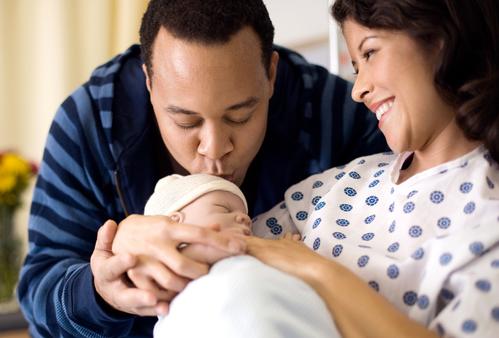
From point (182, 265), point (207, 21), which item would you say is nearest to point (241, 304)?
point (182, 265)

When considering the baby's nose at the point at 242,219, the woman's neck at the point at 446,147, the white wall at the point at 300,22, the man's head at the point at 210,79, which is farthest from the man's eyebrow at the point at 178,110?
the white wall at the point at 300,22

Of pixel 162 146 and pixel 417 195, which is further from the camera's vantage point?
pixel 162 146

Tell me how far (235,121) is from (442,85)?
445 millimetres

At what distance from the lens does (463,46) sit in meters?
1.21

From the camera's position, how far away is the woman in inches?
41.9

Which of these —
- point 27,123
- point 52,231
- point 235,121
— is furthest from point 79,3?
point 235,121

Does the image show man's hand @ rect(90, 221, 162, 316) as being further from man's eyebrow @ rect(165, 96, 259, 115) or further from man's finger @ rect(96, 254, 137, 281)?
man's eyebrow @ rect(165, 96, 259, 115)

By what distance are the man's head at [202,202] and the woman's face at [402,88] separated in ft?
1.10

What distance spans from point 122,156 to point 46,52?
4.05 feet

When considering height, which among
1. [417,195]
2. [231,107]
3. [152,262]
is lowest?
[152,262]

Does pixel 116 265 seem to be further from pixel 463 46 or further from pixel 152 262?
pixel 463 46

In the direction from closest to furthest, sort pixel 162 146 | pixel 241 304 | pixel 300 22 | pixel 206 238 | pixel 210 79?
pixel 241 304 < pixel 206 238 < pixel 210 79 < pixel 162 146 < pixel 300 22

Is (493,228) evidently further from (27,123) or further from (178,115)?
(27,123)

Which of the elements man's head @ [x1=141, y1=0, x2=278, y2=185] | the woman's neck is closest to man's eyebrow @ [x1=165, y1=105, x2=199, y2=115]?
man's head @ [x1=141, y1=0, x2=278, y2=185]
